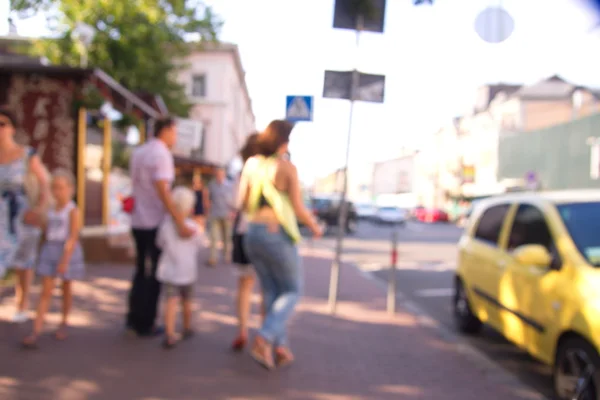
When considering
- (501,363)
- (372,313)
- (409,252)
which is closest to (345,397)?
(501,363)

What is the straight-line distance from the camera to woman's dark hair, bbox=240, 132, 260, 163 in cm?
507

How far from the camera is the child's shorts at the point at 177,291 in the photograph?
5.42m

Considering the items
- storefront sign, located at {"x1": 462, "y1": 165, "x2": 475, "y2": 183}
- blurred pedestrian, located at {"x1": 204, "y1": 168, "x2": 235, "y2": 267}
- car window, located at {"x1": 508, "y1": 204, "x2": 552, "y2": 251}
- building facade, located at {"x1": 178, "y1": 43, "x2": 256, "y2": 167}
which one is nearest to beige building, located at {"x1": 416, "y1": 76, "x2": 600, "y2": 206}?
storefront sign, located at {"x1": 462, "y1": 165, "x2": 475, "y2": 183}

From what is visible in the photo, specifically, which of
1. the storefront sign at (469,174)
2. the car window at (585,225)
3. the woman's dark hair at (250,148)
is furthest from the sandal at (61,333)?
the storefront sign at (469,174)

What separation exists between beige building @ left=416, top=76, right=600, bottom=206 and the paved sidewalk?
41142 mm

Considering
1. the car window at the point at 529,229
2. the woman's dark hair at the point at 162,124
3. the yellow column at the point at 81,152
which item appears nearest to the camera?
the car window at the point at 529,229

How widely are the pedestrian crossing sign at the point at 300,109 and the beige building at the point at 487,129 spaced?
40.0 metres

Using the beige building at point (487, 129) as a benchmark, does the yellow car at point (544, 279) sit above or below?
below

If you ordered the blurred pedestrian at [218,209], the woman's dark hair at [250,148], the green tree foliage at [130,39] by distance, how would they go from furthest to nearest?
the green tree foliage at [130,39] → the blurred pedestrian at [218,209] → the woman's dark hair at [250,148]

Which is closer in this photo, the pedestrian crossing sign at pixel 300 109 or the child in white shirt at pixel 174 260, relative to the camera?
the child in white shirt at pixel 174 260

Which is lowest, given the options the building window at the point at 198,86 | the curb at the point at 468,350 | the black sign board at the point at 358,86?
the curb at the point at 468,350

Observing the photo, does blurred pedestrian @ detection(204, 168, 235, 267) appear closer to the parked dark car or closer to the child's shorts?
the child's shorts

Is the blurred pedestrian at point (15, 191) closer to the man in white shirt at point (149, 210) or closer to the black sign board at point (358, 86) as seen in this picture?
the man in white shirt at point (149, 210)

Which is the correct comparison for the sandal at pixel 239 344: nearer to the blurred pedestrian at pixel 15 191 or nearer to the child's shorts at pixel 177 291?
the child's shorts at pixel 177 291
